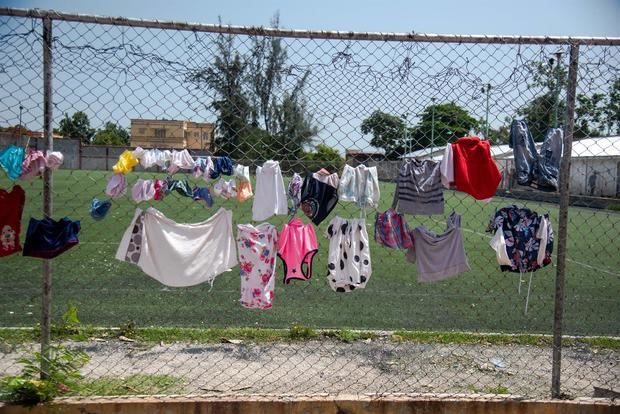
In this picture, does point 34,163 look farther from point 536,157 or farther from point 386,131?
point 536,157

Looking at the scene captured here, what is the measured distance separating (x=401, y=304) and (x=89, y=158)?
4570 millimetres

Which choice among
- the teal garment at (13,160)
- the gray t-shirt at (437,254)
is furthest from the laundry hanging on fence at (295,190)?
the teal garment at (13,160)

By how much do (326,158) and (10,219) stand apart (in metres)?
2.26

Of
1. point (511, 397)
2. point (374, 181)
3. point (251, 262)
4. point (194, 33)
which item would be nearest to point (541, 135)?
point (374, 181)

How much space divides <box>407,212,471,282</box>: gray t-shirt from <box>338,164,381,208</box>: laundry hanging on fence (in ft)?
1.57

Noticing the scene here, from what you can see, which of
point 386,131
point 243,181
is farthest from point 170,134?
point 386,131

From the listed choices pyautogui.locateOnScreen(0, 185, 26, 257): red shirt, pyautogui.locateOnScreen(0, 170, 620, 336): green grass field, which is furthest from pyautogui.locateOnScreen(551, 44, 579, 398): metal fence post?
pyautogui.locateOnScreen(0, 185, 26, 257): red shirt

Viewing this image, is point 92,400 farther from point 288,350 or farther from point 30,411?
point 288,350

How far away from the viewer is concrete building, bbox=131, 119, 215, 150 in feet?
13.4

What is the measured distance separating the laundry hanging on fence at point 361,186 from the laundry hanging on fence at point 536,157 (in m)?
1.02

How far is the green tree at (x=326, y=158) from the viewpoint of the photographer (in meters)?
4.33

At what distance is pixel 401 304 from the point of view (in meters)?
7.49

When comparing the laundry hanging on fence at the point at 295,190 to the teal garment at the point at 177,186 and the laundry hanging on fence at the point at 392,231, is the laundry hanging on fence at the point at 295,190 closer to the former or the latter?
the laundry hanging on fence at the point at 392,231

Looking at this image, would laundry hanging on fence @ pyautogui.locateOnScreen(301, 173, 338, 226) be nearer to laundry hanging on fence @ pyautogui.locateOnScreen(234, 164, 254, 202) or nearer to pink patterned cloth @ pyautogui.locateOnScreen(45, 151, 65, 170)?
laundry hanging on fence @ pyautogui.locateOnScreen(234, 164, 254, 202)
